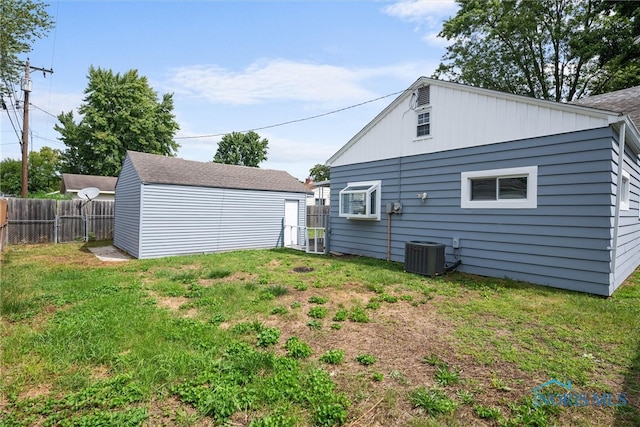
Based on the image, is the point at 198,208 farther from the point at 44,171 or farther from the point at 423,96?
the point at 44,171

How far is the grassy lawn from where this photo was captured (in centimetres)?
219

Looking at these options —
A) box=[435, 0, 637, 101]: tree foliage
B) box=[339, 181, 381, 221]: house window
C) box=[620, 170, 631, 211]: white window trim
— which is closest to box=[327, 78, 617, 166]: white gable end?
box=[339, 181, 381, 221]: house window

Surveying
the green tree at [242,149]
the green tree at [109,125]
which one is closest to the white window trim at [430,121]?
the green tree at [109,125]

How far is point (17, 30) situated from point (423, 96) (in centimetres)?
1712

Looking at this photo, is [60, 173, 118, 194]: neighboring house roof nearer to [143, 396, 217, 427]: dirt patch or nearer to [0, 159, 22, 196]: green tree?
[0, 159, 22, 196]: green tree

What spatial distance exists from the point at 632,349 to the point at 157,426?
444cm

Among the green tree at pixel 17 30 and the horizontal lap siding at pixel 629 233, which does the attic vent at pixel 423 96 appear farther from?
the green tree at pixel 17 30

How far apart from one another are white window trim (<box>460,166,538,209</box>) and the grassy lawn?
156 cm

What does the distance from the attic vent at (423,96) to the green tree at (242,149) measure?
33.1m

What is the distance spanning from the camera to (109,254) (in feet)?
33.1

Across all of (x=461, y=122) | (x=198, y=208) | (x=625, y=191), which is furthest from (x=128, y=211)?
(x=625, y=191)

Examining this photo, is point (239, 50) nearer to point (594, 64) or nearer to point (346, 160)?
point (346, 160)

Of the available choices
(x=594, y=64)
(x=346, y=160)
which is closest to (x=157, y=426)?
(x=346, y=160)

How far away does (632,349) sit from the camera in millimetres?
3072
